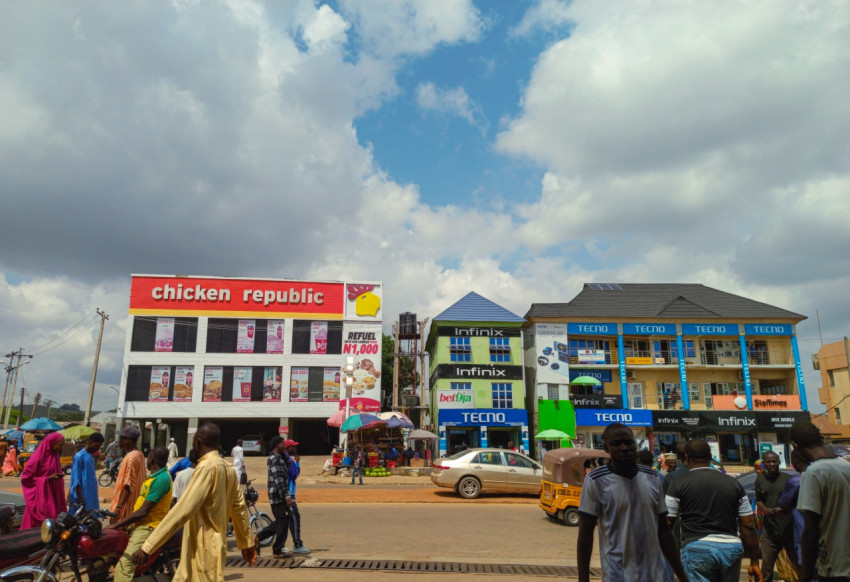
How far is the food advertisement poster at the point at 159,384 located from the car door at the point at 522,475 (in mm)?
29021

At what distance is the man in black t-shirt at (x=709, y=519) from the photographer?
4.40 metres

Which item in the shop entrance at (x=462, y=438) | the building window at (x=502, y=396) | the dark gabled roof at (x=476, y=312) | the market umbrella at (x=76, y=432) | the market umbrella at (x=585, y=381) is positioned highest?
the dark gabled roof at (x=476, y=312)

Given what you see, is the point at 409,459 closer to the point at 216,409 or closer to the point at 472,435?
the point at 472,435

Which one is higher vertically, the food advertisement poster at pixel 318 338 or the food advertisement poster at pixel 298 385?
the food advertisement poster at pixel 318 338

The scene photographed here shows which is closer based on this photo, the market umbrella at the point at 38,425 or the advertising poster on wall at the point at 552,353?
the market umbrella at the point at 38,425

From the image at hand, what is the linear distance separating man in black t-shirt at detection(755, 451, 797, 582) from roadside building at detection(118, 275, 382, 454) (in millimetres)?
33346

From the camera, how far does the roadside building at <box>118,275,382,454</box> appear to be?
38344 mm

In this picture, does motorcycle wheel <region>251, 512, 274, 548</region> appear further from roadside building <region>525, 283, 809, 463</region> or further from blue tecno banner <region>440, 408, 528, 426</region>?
roadside building <region>525, 283, 809, 463</region>

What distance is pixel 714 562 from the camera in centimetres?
438

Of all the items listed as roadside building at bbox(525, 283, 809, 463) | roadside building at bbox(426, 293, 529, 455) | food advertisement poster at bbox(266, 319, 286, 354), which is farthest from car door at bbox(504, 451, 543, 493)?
food advertisement poster at bbox(266, 319, 286, 354)

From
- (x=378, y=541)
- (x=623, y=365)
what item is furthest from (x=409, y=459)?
(x=378, y=541)

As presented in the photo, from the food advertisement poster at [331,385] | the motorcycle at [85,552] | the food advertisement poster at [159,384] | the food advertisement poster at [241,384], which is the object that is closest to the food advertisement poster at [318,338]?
the food advertisement poster at [331,385]

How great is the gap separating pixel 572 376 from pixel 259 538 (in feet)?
103

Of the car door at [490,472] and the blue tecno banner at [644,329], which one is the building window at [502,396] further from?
the car door at [490,472]
